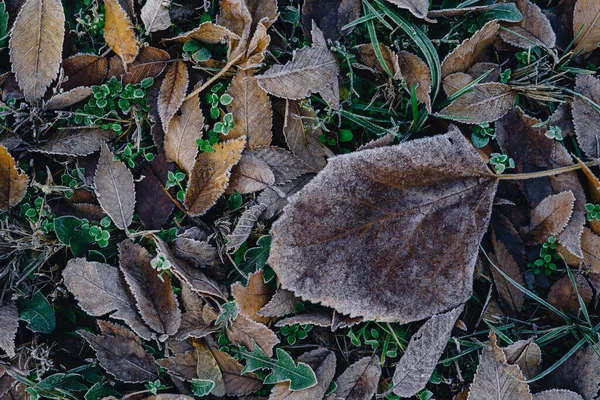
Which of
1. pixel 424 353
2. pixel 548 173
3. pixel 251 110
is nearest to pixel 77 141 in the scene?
pixel 251 110

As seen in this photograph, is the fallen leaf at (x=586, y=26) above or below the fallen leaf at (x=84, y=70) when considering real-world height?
above

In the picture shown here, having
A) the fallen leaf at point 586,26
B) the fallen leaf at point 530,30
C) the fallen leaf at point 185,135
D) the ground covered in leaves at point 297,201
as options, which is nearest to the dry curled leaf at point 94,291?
the ground covered in leaves at point 297,201

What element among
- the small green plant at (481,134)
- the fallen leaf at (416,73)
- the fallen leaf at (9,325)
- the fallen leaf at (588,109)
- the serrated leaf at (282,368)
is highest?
the fallen leaf at (416,73)

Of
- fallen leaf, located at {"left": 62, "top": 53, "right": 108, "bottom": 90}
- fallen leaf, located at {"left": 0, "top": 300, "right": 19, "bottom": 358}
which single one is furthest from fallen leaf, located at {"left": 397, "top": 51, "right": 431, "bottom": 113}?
fallen leaf, located at {"left": 0, "top": 300, "right": 19, "bottom": 358}

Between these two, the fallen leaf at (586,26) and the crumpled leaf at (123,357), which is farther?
the fallen leaf at (586,26)

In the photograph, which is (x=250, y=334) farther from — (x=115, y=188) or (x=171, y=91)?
(x=171, y=91)

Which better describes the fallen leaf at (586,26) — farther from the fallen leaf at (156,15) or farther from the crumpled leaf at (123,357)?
the crumpled leaf at (123,357)

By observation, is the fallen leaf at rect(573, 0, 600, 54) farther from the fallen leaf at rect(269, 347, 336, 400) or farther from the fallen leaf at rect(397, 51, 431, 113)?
the fallen leaf at rect(269, 347, 336, 400)
